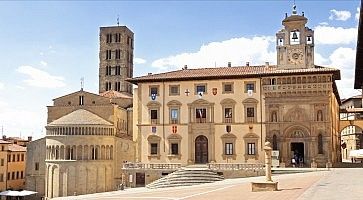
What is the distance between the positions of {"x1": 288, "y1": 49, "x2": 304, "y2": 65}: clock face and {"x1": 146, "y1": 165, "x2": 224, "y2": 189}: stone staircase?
15056 millimetres

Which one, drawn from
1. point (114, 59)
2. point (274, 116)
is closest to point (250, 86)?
point (274, 116)

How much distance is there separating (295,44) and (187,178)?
749 inches

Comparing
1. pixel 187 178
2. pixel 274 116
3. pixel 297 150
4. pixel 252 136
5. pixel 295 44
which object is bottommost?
pixel 187 178

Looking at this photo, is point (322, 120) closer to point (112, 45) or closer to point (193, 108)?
point (193, 108)

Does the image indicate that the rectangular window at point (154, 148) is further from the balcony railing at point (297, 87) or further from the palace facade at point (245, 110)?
the balcony railing at point (297, 87)

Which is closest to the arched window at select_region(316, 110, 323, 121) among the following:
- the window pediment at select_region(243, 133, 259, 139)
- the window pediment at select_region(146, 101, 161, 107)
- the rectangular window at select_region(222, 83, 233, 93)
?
the window pediment at select_region(243, 133, 259, 139)

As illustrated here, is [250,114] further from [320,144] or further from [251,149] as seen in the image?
[320,144]

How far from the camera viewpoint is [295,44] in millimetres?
50625

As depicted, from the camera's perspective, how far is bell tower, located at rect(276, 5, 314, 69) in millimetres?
50188

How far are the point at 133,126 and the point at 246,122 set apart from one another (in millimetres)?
21454

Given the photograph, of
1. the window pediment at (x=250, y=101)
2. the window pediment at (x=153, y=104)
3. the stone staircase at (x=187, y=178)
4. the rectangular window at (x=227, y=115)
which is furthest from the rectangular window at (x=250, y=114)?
the window pediment at (x=153, y=104)

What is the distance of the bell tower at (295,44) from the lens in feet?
165

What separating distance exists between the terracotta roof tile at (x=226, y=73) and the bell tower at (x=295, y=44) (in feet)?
3.15

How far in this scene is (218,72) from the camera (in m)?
53.8
